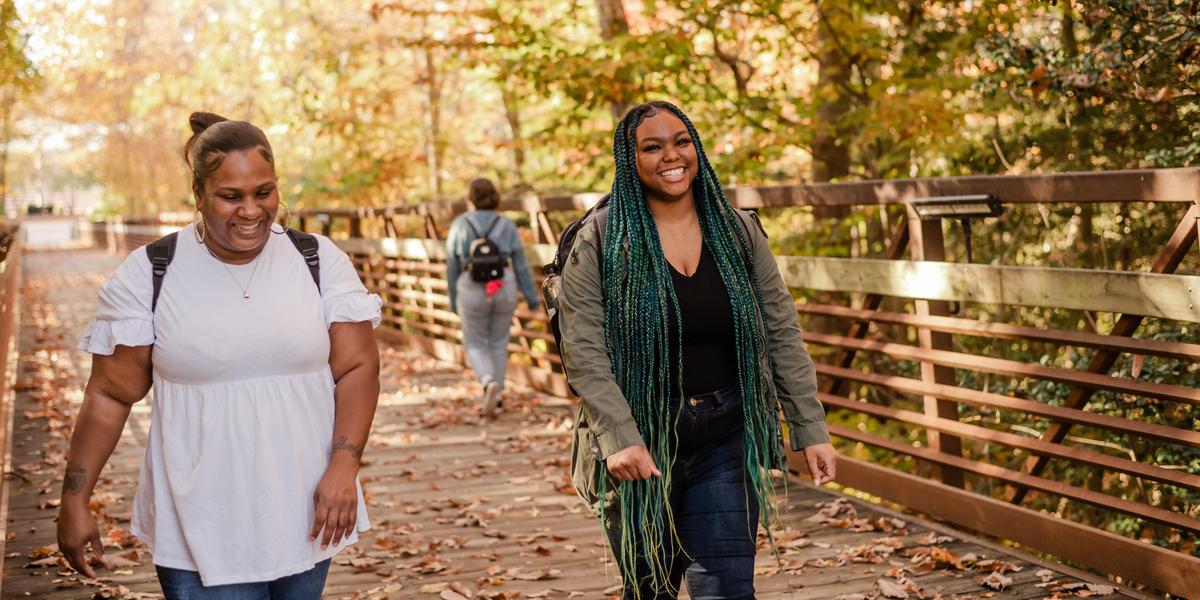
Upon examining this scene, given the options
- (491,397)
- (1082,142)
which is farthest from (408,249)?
(1082,142)

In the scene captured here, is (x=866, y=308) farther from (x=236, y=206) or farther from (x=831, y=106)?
(x=831, y=106)

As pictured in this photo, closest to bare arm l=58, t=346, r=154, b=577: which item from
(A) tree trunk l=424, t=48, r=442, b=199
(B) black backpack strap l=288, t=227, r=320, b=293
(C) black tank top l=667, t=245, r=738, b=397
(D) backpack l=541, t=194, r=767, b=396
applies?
(B) black backpack strap l=288, t=227, r=320, b=293

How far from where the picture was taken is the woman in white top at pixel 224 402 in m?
3.10

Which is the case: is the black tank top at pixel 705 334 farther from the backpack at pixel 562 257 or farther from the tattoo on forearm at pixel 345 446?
the tattoo on forearm at pixel 345 446

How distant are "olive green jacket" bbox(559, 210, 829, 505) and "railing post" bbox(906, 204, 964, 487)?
3013mm

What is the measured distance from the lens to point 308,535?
10.5 feet

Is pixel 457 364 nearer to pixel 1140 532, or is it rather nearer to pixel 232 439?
pixel 1140 532

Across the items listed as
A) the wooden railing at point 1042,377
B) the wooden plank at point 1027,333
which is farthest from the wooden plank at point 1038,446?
the wooden plank at point 1027,333

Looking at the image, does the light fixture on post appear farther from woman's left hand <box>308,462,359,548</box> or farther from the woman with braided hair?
woman's left hand <box>308,462,359,548</box>

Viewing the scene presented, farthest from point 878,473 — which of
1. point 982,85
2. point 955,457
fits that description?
point 982,85

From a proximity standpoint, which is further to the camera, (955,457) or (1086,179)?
(955,457)

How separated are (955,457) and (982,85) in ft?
15.1

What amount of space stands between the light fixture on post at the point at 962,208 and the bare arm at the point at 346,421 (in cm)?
348

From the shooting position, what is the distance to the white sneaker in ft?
35.0
